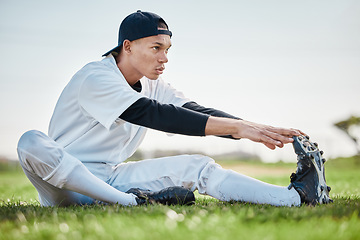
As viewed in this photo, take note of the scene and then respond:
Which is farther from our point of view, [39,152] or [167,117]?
[167,117]

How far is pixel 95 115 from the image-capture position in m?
3.08

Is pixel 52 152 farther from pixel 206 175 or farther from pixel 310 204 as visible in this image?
pixel 310 204

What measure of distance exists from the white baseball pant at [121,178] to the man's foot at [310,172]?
9 cm

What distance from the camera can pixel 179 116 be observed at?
2.80 meters

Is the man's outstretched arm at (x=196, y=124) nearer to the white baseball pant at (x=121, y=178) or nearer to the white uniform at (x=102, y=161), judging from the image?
the white uniform at (x=102, y=161)

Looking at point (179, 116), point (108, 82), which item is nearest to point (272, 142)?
point (179, 116)

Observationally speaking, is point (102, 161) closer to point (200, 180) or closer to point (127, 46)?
point (200, 180)

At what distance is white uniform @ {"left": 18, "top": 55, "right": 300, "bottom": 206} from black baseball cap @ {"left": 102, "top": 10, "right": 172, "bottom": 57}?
0.30 m

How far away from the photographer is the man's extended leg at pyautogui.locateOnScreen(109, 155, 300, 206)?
297cm

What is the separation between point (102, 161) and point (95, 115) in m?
0.53

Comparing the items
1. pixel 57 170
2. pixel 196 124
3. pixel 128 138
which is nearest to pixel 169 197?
pixel 196 124

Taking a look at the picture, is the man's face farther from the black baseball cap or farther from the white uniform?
the white uniform

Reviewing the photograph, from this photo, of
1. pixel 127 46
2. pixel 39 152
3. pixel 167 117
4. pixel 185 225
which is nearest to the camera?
pixel 185 225

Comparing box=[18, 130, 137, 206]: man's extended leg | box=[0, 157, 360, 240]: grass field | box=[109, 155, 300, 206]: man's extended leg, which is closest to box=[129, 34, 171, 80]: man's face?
box=[109, 155, 300, 206]: man's extended leg
